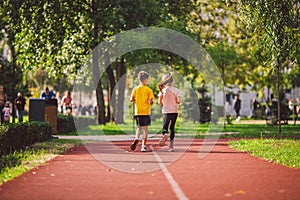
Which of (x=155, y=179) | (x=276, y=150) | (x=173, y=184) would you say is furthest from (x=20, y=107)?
(x=173, y=184)

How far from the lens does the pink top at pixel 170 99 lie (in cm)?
1697

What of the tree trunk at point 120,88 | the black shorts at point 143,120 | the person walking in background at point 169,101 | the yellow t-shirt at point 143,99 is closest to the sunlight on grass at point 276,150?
the person walking in background at point 169,101

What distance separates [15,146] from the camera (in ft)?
53.4

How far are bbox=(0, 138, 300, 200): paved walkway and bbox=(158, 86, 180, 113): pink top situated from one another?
7.61 ft

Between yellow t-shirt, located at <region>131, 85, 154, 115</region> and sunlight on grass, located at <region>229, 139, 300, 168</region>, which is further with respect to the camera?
yellow t-shirt, located at <region>131, 85, 154, 115</region>

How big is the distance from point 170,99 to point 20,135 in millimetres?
4014

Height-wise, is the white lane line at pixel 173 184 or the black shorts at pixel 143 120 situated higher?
the black shorts at pixel 143 120

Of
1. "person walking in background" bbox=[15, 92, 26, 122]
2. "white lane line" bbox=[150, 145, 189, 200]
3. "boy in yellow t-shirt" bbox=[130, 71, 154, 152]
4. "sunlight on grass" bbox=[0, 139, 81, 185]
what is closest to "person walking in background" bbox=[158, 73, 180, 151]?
"boy in yellow t-shirt" bbox=[130, 71, 154, 152]

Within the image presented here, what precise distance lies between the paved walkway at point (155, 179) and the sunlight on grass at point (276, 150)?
341 mm

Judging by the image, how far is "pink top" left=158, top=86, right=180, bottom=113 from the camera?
55.7ft

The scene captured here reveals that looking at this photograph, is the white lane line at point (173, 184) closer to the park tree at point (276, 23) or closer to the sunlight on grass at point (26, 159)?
the sunlight on grass at point (26, 159)

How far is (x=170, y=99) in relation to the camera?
17.0m

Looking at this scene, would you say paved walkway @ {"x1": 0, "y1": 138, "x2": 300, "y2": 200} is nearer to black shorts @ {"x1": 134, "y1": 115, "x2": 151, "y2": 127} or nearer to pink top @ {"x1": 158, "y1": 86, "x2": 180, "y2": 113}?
A: black shorts @ {"x1": 134, "y1": 115, "x2": 151, "y2": 127}

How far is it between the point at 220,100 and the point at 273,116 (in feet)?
122
